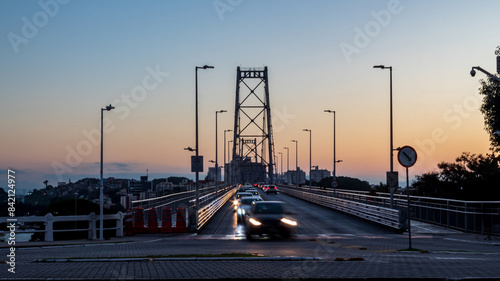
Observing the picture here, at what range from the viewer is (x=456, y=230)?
92.3ft

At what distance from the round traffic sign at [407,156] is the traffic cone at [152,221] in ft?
43.1

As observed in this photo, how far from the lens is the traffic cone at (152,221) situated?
28344mm

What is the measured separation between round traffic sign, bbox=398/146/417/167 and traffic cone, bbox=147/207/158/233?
43.1 ft

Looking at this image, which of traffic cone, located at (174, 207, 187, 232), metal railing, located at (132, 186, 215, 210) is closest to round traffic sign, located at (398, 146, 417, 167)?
traffic cone, located at (174, 207, 187, 232)

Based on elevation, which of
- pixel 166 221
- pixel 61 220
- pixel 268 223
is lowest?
pixel 166 221

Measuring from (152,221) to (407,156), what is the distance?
13.6 metres

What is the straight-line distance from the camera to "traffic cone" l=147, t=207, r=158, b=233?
28344mm

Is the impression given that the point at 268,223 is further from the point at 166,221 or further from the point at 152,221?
the point at 152,221

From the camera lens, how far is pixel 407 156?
64.0 ft

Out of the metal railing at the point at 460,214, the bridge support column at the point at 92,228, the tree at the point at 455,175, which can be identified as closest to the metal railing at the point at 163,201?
the bridge support column at the point at 92,228

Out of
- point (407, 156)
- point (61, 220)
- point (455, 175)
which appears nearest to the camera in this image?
point (407, 156)

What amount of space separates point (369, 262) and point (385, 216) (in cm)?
1779

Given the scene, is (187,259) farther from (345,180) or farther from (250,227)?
(345,180)

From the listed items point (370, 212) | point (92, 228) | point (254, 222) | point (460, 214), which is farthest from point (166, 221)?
point (460, 214)
